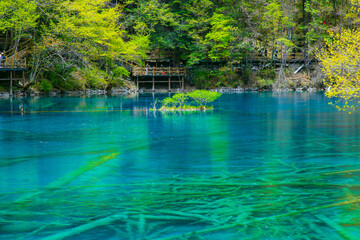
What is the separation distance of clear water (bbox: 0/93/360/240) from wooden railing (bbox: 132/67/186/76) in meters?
35.3

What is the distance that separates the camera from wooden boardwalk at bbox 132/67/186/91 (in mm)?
53438

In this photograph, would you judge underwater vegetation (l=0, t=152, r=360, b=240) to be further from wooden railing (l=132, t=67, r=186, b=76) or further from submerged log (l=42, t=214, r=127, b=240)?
wooden railing (l=132, t=67, r=186, b=76)

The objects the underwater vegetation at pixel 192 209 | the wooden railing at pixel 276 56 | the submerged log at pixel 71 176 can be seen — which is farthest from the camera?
the wooden railing at pixel 276 56

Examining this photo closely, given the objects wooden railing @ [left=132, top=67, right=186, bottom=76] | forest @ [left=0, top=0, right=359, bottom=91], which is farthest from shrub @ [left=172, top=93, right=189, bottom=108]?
wooden railing @ [left=132, top=67, right=186, bottom=76]

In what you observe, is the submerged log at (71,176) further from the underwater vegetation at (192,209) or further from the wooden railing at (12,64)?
the wooden railing at (12,64)

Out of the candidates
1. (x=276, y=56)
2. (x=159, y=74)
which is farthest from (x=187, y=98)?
(x=276, y=56)

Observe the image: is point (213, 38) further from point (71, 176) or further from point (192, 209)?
point (192, 209)

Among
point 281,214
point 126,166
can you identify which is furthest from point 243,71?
point 281,214

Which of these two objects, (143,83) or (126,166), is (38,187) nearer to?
(126,166)

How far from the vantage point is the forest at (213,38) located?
46.3 m

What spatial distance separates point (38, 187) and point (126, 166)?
263cm

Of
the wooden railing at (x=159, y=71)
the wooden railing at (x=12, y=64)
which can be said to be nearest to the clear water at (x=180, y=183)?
the wooden railing at (x=12, y=64)

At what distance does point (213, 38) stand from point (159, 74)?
758 centimetres

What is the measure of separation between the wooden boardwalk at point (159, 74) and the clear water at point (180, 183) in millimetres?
35370
